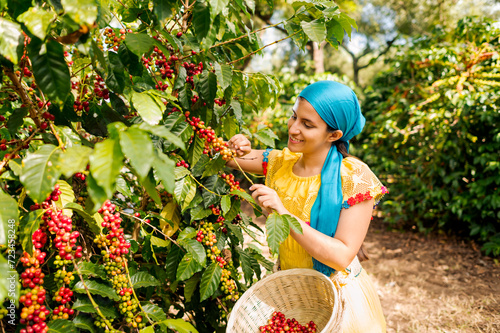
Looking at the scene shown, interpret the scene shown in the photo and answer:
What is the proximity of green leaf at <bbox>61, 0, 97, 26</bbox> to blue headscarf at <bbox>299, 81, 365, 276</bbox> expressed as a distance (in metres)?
1.09

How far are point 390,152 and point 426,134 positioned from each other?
0.68m

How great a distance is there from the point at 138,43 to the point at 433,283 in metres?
3.66

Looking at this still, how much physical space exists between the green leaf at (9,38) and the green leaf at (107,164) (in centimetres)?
28

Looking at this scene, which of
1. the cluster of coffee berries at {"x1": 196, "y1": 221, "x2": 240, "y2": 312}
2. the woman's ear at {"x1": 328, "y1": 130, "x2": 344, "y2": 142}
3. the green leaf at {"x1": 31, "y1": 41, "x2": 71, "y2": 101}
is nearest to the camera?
the green leaf at {"x1": 31, "y1": 41, "x2": 71, "y2": 101}

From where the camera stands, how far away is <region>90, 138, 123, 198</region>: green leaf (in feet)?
2.30

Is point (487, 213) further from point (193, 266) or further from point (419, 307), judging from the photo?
point (193, 266)

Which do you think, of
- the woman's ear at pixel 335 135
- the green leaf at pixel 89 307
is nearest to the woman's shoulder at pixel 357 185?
the woman's ear at pixel 335 135

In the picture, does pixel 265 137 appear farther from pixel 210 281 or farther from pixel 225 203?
pixel 210 281

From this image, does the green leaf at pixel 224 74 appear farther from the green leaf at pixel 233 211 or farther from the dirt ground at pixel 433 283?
the dirt ground at pixel 433 283

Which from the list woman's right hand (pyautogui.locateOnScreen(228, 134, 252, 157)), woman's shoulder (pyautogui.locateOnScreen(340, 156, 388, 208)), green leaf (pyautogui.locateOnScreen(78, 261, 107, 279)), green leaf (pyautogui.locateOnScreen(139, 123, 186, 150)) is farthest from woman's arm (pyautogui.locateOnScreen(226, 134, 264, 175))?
green leaf (pyautogui.locateOnScreen(139, 123, 186, 150))

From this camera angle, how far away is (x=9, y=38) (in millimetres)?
789

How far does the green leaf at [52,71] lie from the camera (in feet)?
2.99

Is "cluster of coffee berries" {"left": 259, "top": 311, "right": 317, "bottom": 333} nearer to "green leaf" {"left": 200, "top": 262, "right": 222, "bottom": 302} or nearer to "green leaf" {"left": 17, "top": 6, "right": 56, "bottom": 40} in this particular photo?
"green leaf" {"left": 200, "top": 262, "right": 222, "bottom": 302}

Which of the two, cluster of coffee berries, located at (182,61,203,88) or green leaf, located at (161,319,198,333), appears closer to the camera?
green leaf, located at (161,319,198,333)
